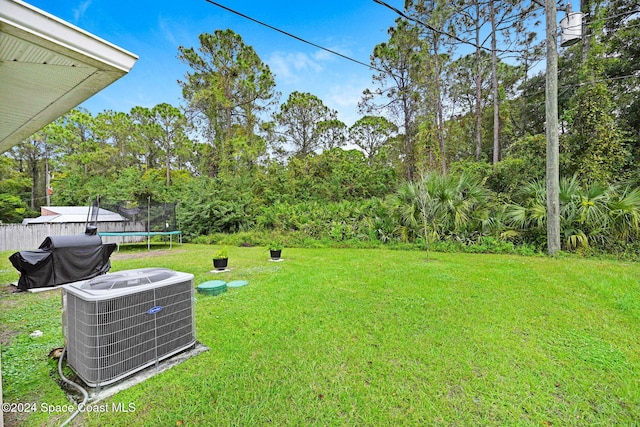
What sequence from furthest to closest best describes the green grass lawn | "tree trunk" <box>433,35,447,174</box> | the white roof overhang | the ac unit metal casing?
"tree trunk" <box>433,35,447,174</box> → the ac unit metal casing → the green grass lawn → the white roof overhang

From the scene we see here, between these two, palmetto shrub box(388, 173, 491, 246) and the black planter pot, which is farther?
palmetto shrub box(388, 173, 491, 246)

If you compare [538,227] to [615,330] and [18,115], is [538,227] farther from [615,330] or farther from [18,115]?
[18,115]

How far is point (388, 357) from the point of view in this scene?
6.98 ft

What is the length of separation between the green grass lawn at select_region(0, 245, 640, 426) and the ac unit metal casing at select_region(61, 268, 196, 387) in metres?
0.19

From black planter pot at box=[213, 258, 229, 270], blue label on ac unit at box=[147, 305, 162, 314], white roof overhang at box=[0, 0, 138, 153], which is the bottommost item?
black planter pot at box=[213, 258, 229, 270]

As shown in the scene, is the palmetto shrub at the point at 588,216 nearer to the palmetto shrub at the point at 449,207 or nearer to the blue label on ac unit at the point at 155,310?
the palmetto shrub at the point at 449,207

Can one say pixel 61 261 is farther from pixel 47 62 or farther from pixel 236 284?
pixel 47 62

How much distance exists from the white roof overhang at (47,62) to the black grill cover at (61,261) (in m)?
3.37

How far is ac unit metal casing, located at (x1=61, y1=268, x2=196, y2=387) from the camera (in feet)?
5.60

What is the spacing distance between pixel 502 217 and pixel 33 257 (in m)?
9.91

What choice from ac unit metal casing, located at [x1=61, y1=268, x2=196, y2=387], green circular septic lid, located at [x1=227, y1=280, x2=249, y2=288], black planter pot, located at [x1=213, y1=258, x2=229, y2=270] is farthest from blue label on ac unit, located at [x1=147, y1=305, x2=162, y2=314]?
black planter pot, located at [x1=213, y1=258, x2=229, y2=270]

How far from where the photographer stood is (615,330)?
98.5 inches

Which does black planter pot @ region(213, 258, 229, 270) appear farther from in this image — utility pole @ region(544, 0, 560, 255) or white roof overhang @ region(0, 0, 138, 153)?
utility pole @ region(544, 0, 560, 255)

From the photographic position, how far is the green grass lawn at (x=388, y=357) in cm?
156
